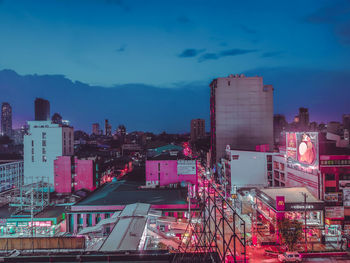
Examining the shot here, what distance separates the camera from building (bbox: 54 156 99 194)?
1657 inches

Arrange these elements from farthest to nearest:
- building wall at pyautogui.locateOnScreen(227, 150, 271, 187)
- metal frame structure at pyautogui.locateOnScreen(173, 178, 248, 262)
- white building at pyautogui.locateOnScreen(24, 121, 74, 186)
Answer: white building at pyautogui.locateOnScreen(24, 121, 74, 186) < building wall at pyautogui.locateOnScreen(227, 150, 271, 187) < metal frame structure at pyautogui.locateOnScreen(173, 178, 248, 262)

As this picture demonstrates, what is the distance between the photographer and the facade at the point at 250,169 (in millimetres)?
41562

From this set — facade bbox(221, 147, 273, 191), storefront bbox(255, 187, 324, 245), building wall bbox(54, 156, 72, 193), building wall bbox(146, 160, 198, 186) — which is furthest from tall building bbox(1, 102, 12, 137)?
storefront bbox(255, 187, 324, 245)

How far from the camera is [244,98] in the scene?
57.0m

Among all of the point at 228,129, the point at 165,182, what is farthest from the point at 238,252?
the point at 228,129

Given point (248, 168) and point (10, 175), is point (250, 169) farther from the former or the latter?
point (10, 175)

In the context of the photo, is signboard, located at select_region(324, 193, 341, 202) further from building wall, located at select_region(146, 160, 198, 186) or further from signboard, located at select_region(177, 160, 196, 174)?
building wall, located at select_region(146, 160, 198, 186)

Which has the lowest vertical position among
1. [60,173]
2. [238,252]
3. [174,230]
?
[238,252]

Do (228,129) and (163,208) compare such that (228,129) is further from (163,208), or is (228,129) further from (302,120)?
(302,120)

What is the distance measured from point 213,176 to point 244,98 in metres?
20.7

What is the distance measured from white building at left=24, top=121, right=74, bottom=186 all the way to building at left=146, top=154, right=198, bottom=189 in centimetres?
1770

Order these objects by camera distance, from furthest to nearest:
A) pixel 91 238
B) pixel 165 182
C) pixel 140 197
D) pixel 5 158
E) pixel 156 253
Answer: pixel 5 158
pixel 165 182
pixel 140 197
pixel 91 238
pixel 156 253

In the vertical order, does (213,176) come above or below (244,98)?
below

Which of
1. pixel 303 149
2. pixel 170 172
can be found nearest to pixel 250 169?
pixel 303 149
